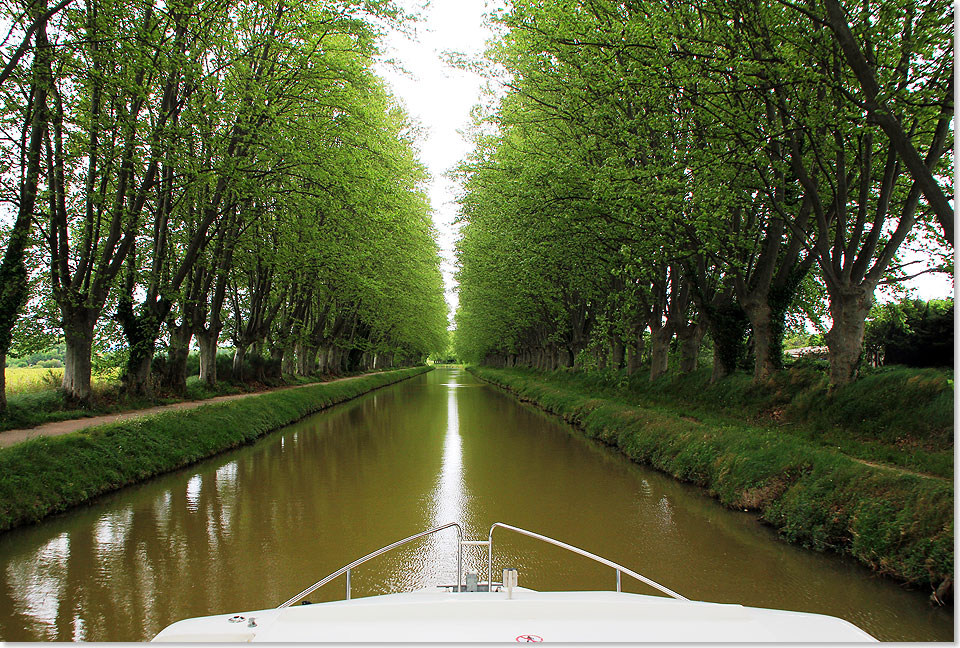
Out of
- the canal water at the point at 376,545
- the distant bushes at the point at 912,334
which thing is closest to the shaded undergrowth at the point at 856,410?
the distant bushes at the point at 912,334

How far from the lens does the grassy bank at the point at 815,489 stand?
5.58 m

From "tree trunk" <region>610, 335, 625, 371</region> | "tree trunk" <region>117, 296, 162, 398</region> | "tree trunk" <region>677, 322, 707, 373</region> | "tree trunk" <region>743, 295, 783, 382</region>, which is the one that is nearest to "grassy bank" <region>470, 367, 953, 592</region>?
"tree trunk" <region>743, 295, 783, 382</region>

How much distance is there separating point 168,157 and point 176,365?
8886 mm

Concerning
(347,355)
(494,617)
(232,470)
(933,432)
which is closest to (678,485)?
(933,432)

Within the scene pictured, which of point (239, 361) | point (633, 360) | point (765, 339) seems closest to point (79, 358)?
point (239, 361)

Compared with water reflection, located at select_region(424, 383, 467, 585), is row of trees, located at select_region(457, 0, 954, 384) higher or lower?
higher

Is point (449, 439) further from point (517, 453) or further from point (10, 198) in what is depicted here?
point (10, 198)

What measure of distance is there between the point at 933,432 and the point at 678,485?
4.11 m

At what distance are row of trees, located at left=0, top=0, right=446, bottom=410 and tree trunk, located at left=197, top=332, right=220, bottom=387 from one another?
0.22 ft

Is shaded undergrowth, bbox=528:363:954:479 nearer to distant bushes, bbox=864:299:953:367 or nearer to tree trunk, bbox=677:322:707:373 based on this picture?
distant bushes, bbox=864:299:953:367

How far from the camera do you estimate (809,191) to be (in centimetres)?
1021

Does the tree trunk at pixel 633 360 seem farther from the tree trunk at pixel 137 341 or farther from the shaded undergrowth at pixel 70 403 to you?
the tree trunk at pixel 137 341

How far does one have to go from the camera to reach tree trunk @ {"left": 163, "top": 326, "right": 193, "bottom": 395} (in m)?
19.0

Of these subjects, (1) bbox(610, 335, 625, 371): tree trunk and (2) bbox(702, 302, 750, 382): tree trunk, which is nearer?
(2) bbox(702, 302, 750, 382): tree trunk
